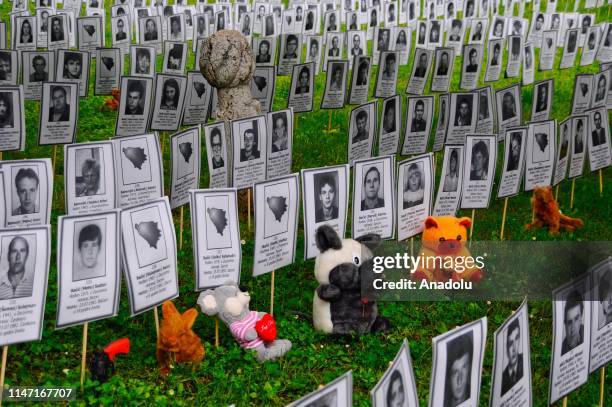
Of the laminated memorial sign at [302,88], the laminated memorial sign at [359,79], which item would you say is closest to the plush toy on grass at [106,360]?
the laminated memorial sign at [302,88]

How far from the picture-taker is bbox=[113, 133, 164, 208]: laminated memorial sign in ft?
21.6

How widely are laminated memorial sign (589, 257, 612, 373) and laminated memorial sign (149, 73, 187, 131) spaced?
5155 mm

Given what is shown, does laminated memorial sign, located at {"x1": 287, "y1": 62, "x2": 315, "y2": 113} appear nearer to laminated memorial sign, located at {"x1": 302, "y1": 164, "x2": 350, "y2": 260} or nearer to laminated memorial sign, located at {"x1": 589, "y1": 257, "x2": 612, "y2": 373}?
laminated memorial sign, located at {"x1": 302, "y1": 164, "x2": 350, "y2": 260}

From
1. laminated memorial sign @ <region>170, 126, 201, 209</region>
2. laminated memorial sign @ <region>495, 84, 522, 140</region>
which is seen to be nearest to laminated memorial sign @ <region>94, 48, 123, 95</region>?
laminated memorial sign @ <region>170, 126, 201, 209</region>

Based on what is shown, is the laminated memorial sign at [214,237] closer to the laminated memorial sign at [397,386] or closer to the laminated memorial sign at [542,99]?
the laminated memorial sign at [397,386]

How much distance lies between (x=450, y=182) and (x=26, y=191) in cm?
317

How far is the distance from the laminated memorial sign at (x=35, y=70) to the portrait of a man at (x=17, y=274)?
5.90 m

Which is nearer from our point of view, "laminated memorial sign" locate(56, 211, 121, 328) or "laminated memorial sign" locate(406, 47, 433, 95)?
"laminated memorial sign" locate(56, 211, 121, 328)

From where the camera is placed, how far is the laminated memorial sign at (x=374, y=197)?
643 centimetres

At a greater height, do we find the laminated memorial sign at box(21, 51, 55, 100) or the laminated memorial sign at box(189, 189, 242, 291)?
the laminated memorial sign at box(21, 51, 55, 100)

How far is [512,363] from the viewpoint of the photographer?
4281 mm

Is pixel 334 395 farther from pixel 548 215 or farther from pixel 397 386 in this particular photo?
pixel 548 215

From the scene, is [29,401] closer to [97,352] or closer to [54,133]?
[97,352]

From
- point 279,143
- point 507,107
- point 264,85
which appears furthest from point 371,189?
point 264,85
